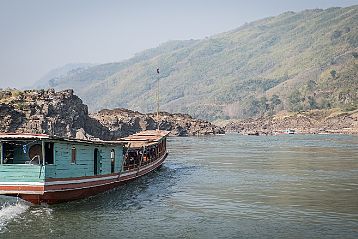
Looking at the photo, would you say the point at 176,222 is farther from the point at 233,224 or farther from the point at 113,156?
the point at 113,156

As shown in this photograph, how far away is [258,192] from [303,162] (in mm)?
27660

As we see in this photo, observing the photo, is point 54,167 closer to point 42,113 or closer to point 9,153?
point 9,153

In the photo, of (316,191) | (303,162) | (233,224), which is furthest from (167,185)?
(303,162)

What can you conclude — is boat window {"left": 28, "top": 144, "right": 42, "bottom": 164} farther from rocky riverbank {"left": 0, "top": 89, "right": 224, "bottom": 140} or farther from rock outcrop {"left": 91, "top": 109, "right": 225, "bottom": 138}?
rock outcrop {"left": 91, "top": 109, "right": 225, "bottom": 138}

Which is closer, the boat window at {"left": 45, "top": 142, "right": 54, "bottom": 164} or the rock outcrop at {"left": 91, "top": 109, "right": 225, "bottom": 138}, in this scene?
the boat window at {"left": 45, "top": 142, "right": 54, "bottom": 164}

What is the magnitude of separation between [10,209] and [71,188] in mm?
4061

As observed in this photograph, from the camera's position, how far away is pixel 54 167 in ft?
94.9

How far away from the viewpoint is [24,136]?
95.3 ft

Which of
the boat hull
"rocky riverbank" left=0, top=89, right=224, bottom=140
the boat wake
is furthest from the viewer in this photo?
"rocky riverbank" left=0, top=89, right=224, bottom=140

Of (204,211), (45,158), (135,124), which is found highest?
(135,124)

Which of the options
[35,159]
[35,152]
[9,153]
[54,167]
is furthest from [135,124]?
[54,167]

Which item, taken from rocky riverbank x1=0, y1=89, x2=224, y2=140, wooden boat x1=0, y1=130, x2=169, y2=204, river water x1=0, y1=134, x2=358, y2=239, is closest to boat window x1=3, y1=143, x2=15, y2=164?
wooden boat x1=0, y1=130, x2=169, y2=204

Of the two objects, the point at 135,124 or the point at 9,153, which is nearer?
the point at 9,153

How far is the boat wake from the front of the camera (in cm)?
2680
